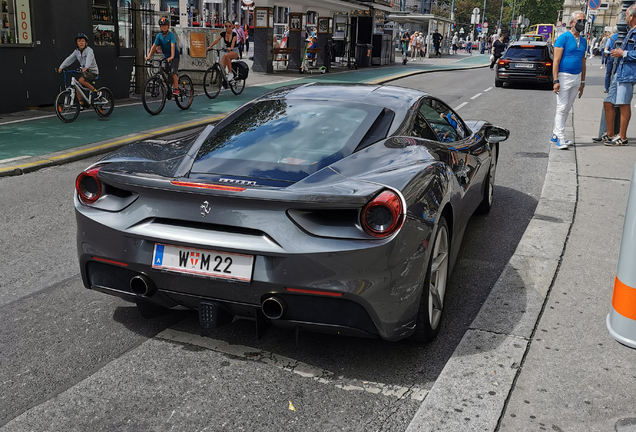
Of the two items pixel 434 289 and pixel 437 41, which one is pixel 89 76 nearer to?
pixel 434 289

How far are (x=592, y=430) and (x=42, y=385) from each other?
254 cm

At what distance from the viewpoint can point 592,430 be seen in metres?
2.97

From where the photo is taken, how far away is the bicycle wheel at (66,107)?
1231 centimetres

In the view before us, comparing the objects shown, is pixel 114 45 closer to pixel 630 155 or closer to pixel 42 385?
pixel 630 155

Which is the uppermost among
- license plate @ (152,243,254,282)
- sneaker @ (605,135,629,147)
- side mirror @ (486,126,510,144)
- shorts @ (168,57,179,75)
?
side mirror @ (486,126,510,144)

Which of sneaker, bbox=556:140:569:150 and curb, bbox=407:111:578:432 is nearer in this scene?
curb, bbox=407:111:578:432

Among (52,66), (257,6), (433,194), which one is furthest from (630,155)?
(257,6)

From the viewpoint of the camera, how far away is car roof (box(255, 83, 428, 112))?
447 centimetres

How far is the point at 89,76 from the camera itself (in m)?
12.9

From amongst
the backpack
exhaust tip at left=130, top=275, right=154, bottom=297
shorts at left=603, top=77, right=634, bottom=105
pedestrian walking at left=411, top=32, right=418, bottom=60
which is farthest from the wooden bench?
exhaust tip at left=130, top=275, right=154, bottom=297

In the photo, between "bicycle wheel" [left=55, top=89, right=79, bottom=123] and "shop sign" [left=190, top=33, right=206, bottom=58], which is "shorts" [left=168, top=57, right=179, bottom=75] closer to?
"bicycle wheel" [left=55, top=89, right=79, bottom=123]

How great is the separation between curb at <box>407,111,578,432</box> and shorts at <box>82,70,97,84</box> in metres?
9.43

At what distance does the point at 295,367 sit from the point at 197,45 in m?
17.8

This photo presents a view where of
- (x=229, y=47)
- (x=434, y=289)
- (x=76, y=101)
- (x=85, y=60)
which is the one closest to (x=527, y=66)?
(x=229, y=47)
